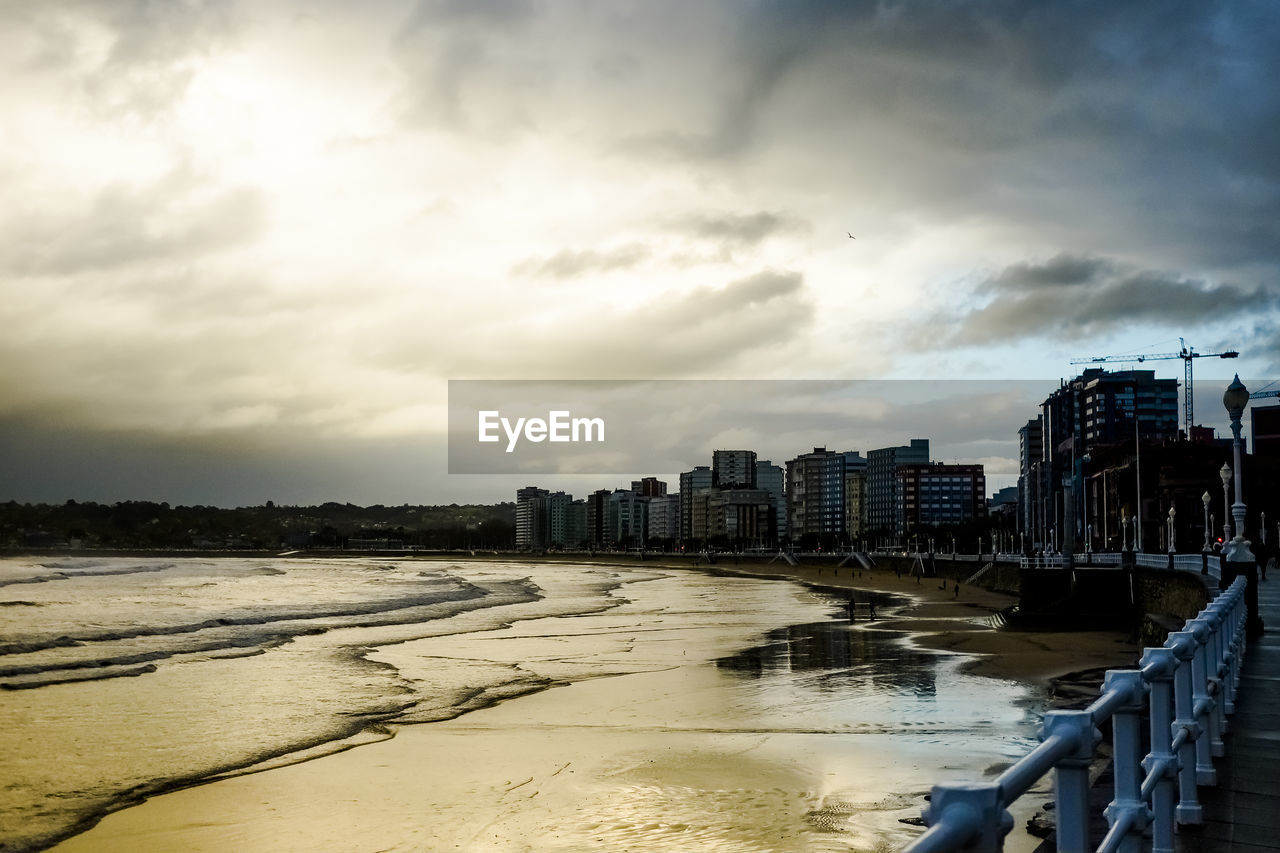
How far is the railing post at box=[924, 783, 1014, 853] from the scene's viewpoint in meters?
2.30

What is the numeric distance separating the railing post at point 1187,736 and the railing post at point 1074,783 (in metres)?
3.18

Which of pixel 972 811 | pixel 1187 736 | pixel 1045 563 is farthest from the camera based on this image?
pixel 1045 563

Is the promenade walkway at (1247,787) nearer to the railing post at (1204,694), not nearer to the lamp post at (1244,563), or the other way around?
the railing post at (1204,694)

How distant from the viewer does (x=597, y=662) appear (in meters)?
28.5

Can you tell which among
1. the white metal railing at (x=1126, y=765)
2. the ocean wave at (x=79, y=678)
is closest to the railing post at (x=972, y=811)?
the white metal railing at (x=1126, y=765)

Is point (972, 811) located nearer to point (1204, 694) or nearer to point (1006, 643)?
point (1204, 694)

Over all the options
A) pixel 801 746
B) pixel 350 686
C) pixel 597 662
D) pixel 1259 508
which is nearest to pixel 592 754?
pixel 801 746

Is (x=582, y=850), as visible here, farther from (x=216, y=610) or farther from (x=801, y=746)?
(x=216, y=610)

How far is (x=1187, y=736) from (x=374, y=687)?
2010 centimetres

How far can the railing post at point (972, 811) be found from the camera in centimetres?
230

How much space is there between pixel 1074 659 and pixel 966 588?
5057 centimetres

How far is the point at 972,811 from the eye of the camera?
2307 mm

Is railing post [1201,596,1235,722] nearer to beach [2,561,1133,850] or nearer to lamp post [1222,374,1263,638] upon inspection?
beach [2,561,1133,850]

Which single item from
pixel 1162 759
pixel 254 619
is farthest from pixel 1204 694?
pixel 254 619
